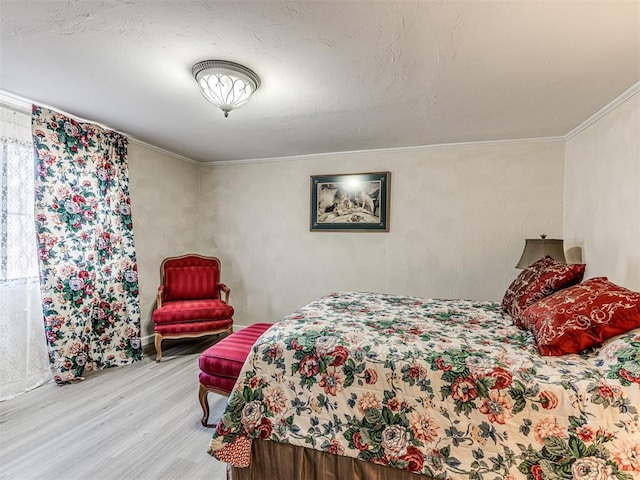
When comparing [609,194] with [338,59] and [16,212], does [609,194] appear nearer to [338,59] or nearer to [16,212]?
[338,59]

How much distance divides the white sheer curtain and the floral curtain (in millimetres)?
85

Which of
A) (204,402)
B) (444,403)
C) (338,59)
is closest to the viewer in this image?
(444,403)

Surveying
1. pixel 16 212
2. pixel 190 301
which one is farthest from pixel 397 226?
pixel 16 212

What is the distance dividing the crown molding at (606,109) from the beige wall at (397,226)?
235 millimetres

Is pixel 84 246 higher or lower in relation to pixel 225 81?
lower

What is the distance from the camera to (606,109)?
97.3 inches

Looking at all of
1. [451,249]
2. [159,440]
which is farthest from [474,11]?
[159,440]

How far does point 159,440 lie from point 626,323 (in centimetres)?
262

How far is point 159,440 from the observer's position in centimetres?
202

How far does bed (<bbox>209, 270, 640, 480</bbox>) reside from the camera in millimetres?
1196

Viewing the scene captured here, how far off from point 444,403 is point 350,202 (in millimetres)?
2790

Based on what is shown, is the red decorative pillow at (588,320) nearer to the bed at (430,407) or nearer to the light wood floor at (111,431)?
the bed at (430,407)

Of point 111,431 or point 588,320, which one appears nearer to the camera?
point 588,320

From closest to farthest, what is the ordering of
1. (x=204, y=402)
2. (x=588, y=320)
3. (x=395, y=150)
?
(x=588, y=320) → (x=204, y=402) → (x=395, y=150)
